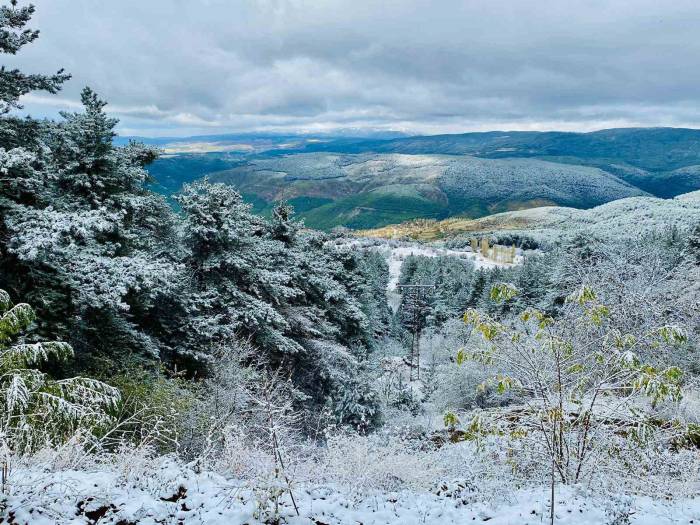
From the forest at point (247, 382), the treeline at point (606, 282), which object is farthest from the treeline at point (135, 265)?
the treeline at point (606, 282)

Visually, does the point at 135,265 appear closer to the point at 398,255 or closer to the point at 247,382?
the point at 247,382

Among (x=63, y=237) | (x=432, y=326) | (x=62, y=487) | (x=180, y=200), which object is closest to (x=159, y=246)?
(x=180, y=200)

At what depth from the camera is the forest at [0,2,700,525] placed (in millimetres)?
4438

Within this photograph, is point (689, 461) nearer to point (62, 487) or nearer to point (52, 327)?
point (62, 487)

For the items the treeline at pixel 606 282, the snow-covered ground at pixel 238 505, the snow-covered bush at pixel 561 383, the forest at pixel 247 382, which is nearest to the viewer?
the snow-covered ground at pixel 238 505

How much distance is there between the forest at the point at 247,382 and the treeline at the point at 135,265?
2.8 inches

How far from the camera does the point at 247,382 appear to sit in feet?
39.7

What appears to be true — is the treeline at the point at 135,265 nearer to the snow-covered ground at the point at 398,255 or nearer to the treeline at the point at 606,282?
the treeline at the point at 606,282

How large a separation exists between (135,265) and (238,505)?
772cm

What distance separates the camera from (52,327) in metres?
9.09

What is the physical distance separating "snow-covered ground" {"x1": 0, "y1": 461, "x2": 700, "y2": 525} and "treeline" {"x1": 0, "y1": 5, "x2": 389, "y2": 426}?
18.1 feet

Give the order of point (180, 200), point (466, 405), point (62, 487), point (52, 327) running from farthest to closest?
point (466, 405) → point (180, 200) → point (52, 327) → point (62, 487)

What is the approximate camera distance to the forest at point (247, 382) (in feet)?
14.6

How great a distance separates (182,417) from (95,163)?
9435mm
